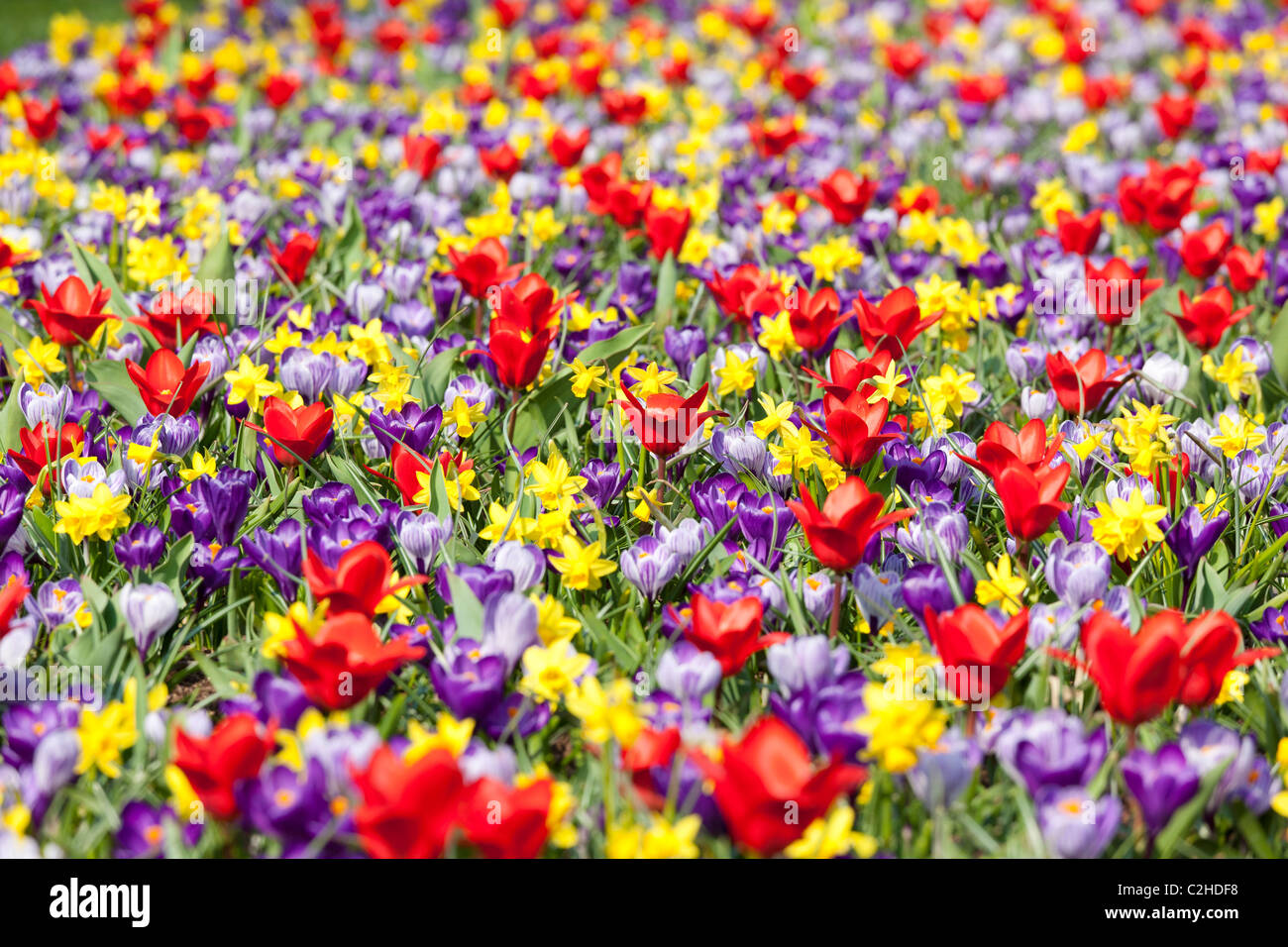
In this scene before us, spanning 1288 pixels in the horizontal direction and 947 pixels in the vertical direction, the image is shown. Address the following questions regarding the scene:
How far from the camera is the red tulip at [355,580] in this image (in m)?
2.15

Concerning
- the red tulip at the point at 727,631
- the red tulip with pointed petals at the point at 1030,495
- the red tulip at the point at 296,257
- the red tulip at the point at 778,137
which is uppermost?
the red tulip at the point at 778,137

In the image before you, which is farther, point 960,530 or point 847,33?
point 847,33

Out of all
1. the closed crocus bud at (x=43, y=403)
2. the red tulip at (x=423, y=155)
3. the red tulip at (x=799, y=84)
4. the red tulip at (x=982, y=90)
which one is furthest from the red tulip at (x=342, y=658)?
the red tulip at (x=982, y=90)

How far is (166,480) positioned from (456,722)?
1.23 metres

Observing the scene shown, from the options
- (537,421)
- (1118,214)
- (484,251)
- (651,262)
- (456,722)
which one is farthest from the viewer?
(1118,214)

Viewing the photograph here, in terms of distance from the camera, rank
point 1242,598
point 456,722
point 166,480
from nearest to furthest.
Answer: point 456,722, point 1242,598, point 166,480

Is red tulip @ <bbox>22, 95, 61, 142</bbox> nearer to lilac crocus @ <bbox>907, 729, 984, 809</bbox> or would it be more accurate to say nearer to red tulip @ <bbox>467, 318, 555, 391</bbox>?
red tulip @ <bbox>467, 318, 555, 391</bbox>

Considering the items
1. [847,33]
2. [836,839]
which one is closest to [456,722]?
[836,839]

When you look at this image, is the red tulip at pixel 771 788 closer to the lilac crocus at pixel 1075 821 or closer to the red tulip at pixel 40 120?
the lilac crocus at pixel 1075 821

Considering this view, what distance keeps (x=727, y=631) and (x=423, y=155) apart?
382 cm

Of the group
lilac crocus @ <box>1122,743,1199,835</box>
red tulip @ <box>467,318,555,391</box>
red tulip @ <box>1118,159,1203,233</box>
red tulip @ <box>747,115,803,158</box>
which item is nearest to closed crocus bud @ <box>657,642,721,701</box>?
lilac crocus @ <box>1122,743,1199,835</box>

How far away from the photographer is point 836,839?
181 cm
